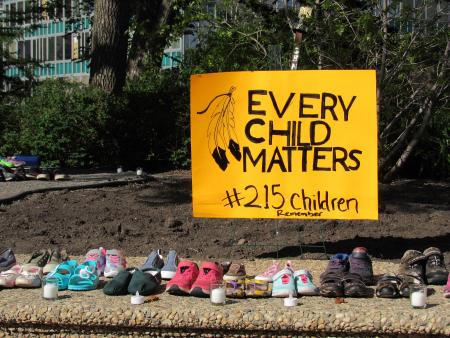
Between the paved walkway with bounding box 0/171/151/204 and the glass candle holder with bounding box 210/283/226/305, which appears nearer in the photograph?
the glass candle holder with bounding box 210/283/226/305

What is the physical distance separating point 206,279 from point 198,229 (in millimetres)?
2852

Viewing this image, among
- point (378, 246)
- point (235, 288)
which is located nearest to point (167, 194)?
point (378, 246)

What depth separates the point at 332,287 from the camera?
4988 mm

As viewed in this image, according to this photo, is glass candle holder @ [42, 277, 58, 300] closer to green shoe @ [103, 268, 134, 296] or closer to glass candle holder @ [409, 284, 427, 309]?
green shoe @ [103, 268, 134, 296]

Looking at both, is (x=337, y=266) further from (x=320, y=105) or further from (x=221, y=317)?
(x=320, y=105)

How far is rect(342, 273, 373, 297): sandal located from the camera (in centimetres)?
498

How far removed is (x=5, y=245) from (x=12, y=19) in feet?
53.1

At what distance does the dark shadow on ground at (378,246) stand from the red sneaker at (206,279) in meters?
1.57

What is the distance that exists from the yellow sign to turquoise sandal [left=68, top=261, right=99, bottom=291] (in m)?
1.14

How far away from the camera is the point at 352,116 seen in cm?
599

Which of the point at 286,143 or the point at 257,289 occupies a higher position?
the point at 286,143

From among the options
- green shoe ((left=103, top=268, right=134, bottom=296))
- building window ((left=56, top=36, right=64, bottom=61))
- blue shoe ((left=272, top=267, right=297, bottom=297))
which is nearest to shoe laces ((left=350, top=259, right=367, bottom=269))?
blue shoe ((left=272, top=267, right=297, bottom=297))

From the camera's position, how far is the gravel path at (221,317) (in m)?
4.41

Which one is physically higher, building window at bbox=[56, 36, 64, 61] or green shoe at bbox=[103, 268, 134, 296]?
building window at bbox=[56, 36, 64, 61]
